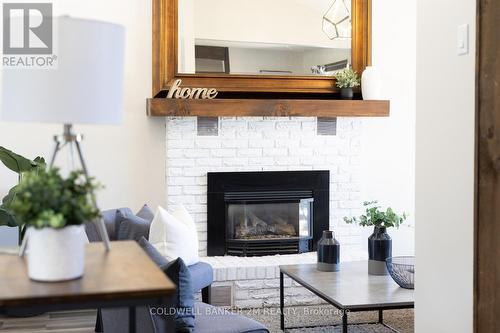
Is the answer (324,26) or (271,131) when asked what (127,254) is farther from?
(324,26)

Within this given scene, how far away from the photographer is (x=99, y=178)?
5.24 metres

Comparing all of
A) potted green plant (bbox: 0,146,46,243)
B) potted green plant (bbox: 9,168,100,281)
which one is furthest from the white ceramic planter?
potted green plant (bbox: 0,146,46,243)

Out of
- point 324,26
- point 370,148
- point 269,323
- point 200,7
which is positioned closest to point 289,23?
point 324,26

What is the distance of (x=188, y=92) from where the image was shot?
207 inches

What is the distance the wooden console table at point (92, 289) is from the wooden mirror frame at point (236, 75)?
12.1 feet

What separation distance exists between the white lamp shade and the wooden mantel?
11.4 feet

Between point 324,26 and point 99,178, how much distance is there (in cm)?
222

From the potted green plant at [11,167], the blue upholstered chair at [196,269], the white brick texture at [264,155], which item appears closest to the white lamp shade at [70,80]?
the blue upholstered chair at [196,269]

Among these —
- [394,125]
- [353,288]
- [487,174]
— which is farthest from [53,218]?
[394,125]

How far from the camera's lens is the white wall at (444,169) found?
105 inches

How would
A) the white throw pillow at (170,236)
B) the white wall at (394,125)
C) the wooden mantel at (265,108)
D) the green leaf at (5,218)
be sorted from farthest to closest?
the white wall at (394,125) → the wooden mantel at (265,108) → the green leaf at (5,218) → the white throw pillow at (170,236)

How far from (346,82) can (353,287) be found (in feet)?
7.43

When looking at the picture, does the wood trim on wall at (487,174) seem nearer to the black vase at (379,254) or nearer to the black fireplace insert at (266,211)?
the black vase at (379,254)

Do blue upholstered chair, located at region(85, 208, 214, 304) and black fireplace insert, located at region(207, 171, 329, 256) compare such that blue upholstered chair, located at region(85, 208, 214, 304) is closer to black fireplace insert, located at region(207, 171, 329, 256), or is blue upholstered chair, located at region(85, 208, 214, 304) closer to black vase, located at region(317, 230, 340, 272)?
black vase, located at region(317, 230, 340, 272)
